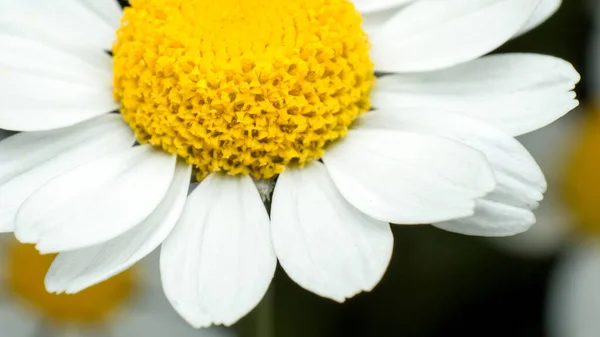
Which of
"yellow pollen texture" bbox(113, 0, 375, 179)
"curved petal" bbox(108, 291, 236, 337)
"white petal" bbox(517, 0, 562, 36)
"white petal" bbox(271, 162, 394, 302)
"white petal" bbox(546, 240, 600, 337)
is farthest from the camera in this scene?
"curved petal" bbox(108, 291, 236, 337)

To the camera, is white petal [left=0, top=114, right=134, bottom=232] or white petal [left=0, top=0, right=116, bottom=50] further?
white petal [left=0, top=0, right=116, bottom=50]

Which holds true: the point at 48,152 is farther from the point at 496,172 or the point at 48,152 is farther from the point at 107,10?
the point at 496,172

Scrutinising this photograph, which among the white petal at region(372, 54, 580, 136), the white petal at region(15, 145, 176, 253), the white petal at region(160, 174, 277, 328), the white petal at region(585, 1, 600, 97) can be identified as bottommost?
the white petal at region(585, 1, 600, 97)

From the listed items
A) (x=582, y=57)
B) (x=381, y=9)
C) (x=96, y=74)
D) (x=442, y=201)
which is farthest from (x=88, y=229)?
(x=582, y=57)

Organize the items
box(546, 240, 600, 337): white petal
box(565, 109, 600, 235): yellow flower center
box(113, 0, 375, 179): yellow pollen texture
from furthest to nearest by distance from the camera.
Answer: box(565, 109, 600, 235): yellow flower center → box(546, 240, 600, 337): white petal → box(113, 0, 375, 179): yellow pollen texture

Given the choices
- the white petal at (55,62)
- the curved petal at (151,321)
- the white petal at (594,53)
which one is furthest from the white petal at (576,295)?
the white petal at (55,62)

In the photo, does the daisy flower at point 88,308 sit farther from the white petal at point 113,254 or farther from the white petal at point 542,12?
the white petal at point 542,12

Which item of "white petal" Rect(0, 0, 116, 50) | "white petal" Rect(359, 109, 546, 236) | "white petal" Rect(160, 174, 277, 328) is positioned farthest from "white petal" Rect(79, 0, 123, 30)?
"white petal" Rect(359, 109, 546, 236)

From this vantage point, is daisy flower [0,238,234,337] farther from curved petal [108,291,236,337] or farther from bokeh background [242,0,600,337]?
bokeh background [242,0,600,337]
